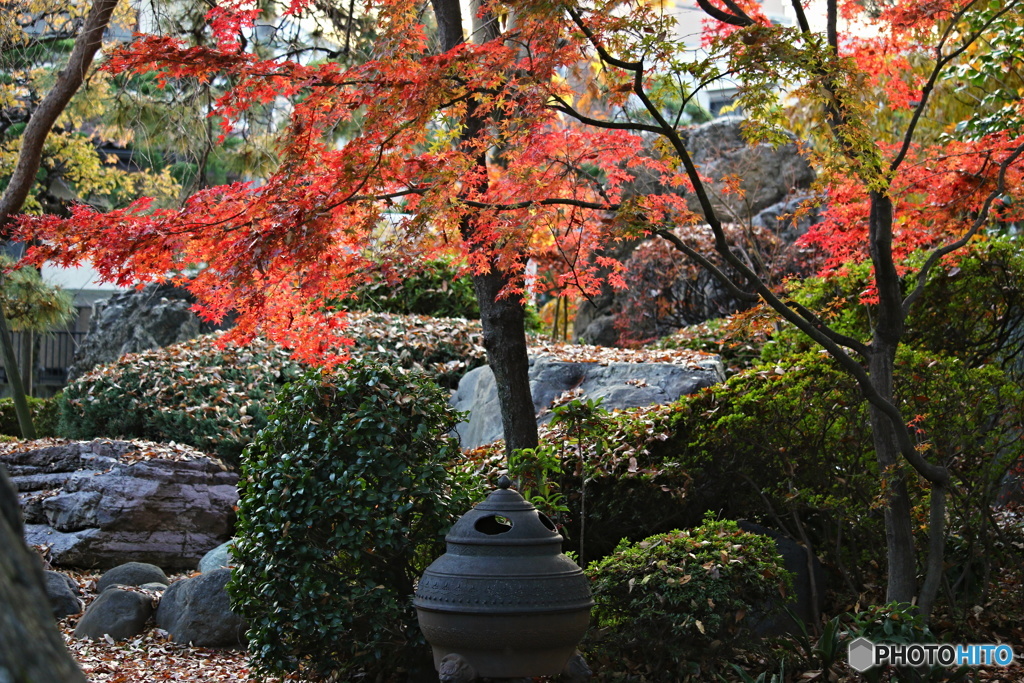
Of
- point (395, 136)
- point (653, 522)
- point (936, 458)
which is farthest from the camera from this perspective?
point (653, 522)

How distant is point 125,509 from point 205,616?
6.42 ft

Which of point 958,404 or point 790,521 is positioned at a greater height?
point 958,404

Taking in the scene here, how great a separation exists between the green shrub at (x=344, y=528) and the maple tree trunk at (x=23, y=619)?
285 centimetres

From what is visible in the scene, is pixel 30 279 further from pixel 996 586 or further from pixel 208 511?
pixel 996 586

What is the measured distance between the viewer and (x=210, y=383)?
29.5 ft

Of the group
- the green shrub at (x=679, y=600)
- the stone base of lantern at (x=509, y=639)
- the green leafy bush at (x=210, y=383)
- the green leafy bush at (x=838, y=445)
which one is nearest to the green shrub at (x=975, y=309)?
the green leafy bush at (x=838, y=445)

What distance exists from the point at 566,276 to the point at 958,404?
2.40 meters

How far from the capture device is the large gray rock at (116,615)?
5441 millimetres

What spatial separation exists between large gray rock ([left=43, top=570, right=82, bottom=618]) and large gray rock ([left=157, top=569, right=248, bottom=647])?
0.81 metres

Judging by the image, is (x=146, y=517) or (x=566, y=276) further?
(x=146, y=517)

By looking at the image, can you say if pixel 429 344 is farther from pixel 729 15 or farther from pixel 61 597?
pixel 729 15

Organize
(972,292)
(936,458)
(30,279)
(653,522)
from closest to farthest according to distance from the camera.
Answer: (936,458)
(653,522)
(972,292)
(30,279)

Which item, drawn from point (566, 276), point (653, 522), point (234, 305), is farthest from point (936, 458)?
point (234, 305)

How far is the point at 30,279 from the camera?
11.6 metres
